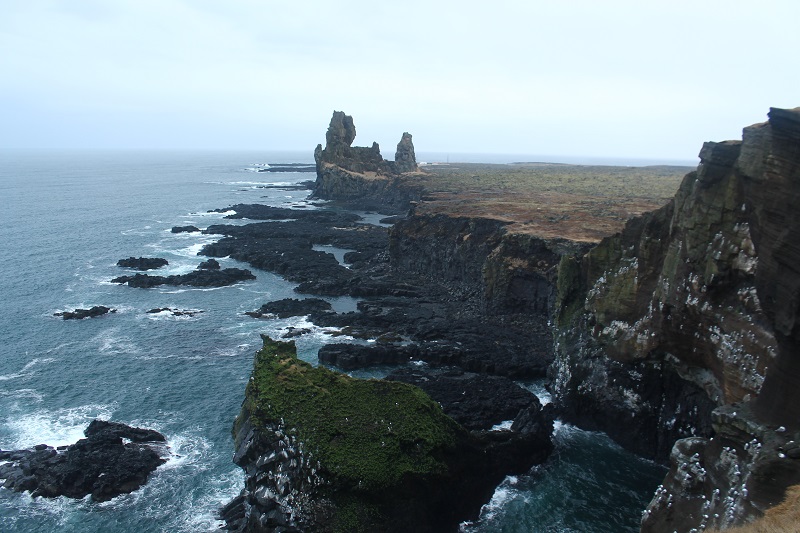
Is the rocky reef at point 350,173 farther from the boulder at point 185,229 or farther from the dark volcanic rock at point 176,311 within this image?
the dark volcanic rock at point 176,311

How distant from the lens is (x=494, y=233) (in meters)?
73.4

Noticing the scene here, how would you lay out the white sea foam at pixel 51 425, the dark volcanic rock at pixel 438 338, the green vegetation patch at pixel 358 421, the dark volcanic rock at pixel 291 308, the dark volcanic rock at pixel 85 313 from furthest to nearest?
1. the dark volcanic rock at pixel 291 308
2. the dark volcanic rock at pixel 85 313
3. the dark volcanic rock at pixel 438 338
4. the white sea foam at pixel 51 425
5. the green vegetation patch at pixel 358 421

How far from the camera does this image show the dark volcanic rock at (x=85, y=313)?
65.3 m

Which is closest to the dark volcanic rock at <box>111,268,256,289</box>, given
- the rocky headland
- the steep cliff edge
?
the rocky headland

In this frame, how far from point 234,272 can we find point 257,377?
1985 inches

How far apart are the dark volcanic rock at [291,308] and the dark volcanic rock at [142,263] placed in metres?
28.8

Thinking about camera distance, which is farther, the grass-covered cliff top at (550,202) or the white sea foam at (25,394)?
the grass-covered cliff top at (550,202)

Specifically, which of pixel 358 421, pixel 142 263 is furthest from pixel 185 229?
pixel 358 421

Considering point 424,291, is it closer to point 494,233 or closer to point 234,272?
point 494,233

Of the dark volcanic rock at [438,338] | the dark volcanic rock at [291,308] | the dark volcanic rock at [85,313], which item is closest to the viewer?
the dark volcanic rock at [438,338]

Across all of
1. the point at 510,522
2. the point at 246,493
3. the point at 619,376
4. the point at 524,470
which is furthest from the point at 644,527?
the point at 246,493

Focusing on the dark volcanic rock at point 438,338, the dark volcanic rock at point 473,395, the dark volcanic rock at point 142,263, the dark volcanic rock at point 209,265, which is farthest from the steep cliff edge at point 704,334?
the dark volcanic rock at point 142,263

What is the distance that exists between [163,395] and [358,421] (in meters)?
22.3

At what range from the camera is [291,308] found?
230 feet
